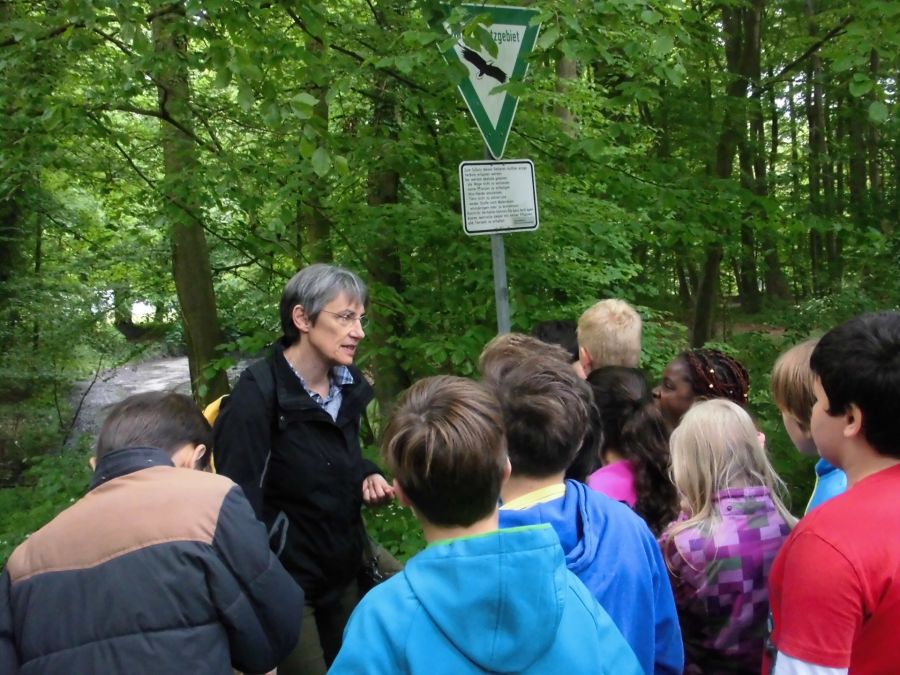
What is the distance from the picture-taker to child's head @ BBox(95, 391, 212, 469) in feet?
5.88

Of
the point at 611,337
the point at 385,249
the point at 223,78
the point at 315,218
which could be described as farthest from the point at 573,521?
the point at 315,218

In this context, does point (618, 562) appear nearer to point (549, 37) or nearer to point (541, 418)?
point (541, 418)

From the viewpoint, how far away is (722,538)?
6.62 ft

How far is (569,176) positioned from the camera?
490 centimetres

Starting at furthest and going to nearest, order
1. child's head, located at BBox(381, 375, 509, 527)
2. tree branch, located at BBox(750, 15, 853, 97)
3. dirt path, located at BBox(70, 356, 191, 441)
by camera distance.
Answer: dirt path, located at BBox(70, 356, 191, 441)
tree branch, located at BBox(750, 15, 853, 97)
child's head, located at BBox(381, 375, 509, 527)

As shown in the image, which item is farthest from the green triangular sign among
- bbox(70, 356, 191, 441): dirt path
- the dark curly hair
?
Answer: bbox(70, 356, 191, 441): dirt path

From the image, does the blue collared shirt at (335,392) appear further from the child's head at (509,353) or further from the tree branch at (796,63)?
the tree branch at (796,63)

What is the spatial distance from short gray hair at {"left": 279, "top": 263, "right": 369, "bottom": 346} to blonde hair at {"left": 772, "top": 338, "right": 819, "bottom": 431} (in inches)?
57.0

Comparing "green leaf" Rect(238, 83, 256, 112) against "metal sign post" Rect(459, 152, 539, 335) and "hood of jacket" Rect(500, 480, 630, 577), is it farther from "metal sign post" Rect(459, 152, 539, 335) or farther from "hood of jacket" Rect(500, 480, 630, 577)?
"hood of jacket" Rect(500, 480, 630, 577)

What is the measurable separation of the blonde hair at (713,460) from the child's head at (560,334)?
1656 mm

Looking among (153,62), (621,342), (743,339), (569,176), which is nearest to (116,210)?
(153,62)

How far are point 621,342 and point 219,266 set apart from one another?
5.22 m

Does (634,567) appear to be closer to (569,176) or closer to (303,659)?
(303,659)

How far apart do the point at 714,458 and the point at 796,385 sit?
42 centimetres
